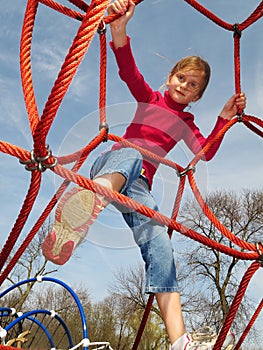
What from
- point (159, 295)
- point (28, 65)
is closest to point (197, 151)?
point (159, 295)

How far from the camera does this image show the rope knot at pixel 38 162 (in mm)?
717

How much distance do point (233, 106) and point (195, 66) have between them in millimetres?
245

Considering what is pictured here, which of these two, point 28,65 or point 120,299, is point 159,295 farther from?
point 120,299

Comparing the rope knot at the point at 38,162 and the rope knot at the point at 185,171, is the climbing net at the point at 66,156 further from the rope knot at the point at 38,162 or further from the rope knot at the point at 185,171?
the rope knot at the point at 185,171

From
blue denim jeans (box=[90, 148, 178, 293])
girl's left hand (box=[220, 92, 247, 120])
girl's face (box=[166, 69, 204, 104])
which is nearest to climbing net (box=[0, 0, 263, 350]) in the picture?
blue denim jeans (box=[90, 148, 178, 293])

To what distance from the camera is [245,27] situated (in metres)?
1.67

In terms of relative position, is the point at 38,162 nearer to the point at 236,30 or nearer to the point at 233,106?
the point at 233,106

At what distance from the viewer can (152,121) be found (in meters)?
1.41

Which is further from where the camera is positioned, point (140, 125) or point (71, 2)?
point (140, 125)

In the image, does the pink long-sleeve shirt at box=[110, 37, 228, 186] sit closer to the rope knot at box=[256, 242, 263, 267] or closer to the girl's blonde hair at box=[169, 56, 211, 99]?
the girl's blonde hair at box=[169, 56, 211, 99]

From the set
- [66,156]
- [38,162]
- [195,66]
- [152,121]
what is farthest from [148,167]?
A: [38,162]

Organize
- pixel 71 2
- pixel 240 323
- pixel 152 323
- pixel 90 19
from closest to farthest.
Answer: pixel 90 19 < pixel 71 2 < pixel 240 323 < pixel 152 323

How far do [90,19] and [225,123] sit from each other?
104 centimetres

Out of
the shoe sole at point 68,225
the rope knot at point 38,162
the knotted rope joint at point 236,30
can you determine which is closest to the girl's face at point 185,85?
the knotted rope joint at point 236,30
